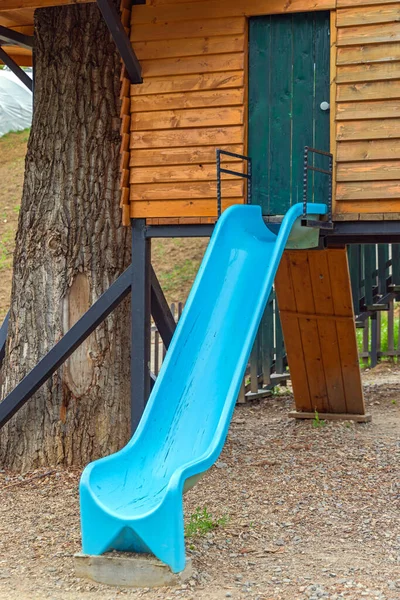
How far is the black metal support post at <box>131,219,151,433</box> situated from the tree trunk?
501 millimetres

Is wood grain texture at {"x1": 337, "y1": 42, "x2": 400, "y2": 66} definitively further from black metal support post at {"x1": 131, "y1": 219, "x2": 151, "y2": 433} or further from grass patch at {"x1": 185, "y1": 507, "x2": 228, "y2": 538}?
grass patch at {"x1": 185, "y1": 507, "x2": 228, "y2": 538}

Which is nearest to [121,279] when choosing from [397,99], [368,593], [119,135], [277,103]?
[119,135]

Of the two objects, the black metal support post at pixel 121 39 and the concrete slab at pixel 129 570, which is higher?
the black metal support post at pixel 121 39

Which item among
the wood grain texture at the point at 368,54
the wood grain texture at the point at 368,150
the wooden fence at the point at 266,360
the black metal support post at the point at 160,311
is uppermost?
the wood grain texture at the point at 368,54

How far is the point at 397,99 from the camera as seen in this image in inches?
244

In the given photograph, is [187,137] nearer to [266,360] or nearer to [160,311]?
[160,311]

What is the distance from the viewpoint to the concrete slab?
453cm

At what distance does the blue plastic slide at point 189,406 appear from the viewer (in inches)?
178

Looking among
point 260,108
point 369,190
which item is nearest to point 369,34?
point 260,108

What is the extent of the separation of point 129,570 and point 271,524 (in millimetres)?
1318

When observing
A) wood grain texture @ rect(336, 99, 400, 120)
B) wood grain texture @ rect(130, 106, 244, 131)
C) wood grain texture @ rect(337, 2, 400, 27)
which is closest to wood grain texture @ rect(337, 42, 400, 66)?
wood grain texture @ rect(337, 2, 400, 27)

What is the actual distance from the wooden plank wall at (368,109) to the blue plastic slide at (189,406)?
35 centimetres

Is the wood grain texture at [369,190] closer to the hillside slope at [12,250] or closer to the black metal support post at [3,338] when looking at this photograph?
the black metal support post at [3,338]

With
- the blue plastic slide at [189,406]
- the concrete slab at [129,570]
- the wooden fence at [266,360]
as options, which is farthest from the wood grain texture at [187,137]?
the wooden fence at [266,360]
